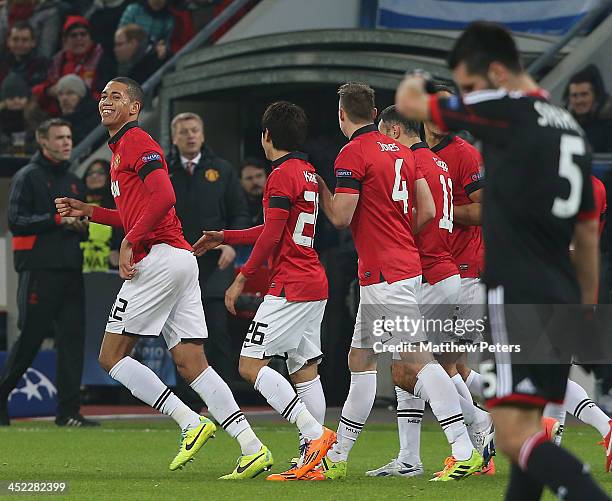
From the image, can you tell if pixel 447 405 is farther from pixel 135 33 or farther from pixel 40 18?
Result: pixel 40 18

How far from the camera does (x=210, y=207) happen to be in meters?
13.2

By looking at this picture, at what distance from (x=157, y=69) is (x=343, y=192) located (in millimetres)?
9905

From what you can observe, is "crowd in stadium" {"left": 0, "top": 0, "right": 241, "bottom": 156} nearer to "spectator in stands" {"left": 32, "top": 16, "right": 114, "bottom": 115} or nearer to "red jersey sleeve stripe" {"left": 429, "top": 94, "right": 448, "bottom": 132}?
"spectator in stands" {"left": 32, "top": 16, "right": 114, "bottom": 115}

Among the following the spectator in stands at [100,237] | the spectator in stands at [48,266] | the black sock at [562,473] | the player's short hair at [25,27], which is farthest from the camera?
the player's short hair at [25,27]

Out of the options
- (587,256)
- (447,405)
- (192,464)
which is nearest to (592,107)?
(192,464)

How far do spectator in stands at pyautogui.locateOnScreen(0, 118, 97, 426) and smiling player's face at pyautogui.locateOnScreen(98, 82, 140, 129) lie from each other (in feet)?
12.1

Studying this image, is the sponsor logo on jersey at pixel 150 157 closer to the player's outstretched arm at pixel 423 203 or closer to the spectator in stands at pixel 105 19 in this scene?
the player's outstretched arm at pixel 423 203

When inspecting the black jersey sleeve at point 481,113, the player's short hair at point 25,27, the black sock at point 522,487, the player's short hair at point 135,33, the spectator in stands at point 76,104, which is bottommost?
the black sock at point 522,487

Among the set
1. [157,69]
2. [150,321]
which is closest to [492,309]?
[150,321]

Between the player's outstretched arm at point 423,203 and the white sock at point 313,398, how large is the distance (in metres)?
1.22

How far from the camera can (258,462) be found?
873 cm

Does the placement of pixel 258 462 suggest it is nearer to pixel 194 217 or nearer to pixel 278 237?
pixel 278 237

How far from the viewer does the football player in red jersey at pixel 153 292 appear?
8.76 m

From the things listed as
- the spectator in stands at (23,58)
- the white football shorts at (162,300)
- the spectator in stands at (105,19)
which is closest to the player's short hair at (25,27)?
the spectator in stands at (23,58)
